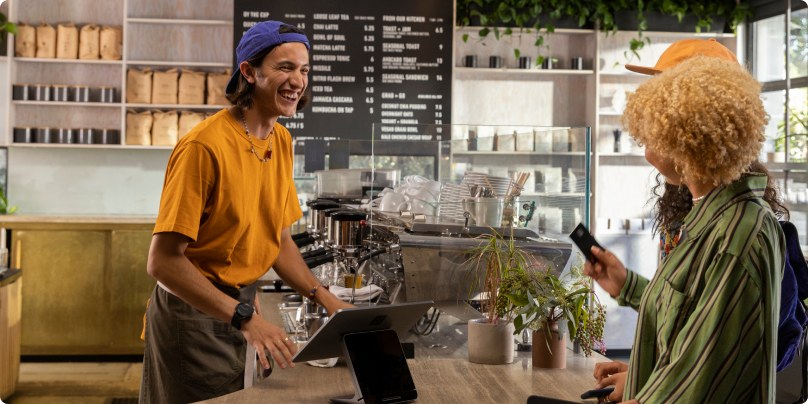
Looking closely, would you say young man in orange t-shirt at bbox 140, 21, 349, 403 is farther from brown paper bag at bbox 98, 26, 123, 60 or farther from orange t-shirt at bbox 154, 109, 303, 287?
brown paper bag at bbox 98, 26, 123, 60

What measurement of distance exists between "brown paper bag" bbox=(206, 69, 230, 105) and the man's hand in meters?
4.59

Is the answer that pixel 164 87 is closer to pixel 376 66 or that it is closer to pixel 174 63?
pixel 174 63

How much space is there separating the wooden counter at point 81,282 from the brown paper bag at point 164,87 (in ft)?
3.00

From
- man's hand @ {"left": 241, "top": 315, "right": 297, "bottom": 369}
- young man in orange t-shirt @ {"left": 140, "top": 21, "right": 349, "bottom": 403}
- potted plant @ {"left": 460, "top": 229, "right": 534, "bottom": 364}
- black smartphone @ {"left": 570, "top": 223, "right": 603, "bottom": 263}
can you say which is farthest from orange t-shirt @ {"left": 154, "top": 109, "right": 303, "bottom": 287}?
black smartphone @ {"left": 570, "top": 223, "right": 603, "bottom": 263}

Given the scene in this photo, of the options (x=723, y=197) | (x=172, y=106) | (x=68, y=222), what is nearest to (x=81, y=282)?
(x=68, y=222)

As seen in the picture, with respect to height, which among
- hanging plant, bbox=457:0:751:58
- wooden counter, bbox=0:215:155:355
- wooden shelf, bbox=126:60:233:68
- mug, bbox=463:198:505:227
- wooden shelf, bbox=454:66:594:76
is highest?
hanging plant, bbox=457:0:751:58

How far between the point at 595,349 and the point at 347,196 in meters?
1.58

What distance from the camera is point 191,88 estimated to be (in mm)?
6145

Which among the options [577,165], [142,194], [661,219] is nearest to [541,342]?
[577,165]

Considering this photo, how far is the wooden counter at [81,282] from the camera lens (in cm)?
571

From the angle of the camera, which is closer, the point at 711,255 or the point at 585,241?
the point at 711,255

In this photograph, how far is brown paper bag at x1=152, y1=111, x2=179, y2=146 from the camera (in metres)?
6.11

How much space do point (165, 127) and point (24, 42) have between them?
113 cm

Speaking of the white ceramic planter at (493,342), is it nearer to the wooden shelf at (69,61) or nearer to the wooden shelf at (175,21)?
the wooden shelf at (175,21)
